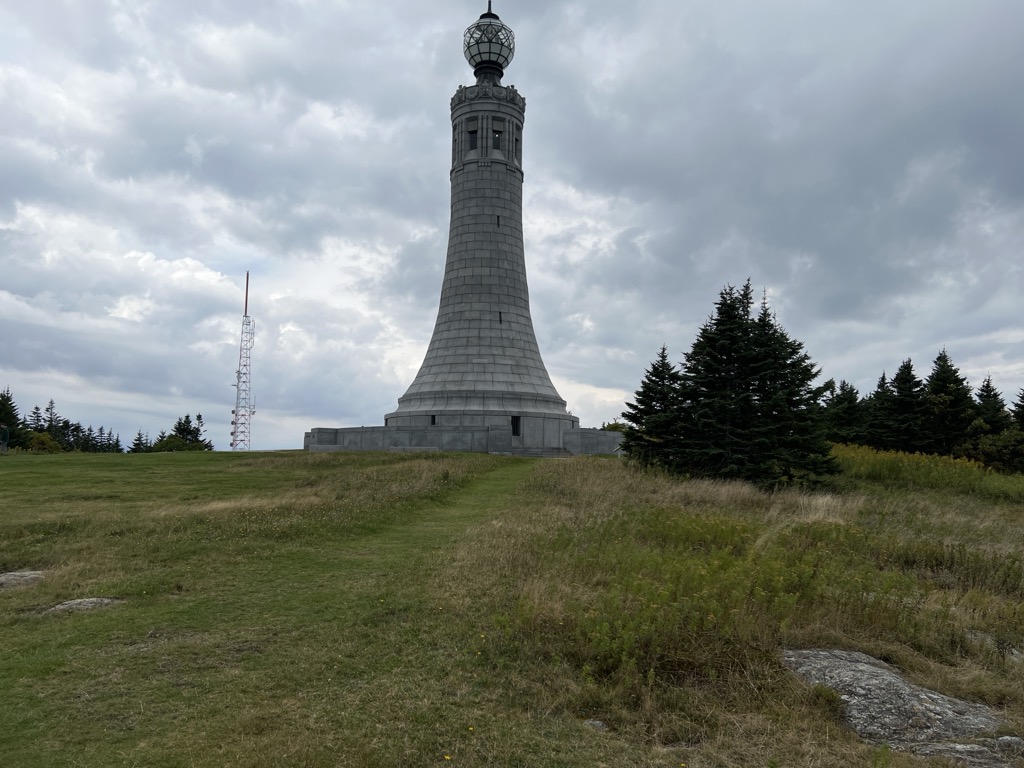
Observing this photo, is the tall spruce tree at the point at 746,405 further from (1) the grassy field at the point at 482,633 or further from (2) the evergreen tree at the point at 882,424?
(2) the evergreen tree at the point at 882,424

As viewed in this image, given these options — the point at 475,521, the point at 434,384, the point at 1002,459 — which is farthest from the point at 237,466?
the point at 1002,459

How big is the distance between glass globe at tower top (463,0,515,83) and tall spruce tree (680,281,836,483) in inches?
1150

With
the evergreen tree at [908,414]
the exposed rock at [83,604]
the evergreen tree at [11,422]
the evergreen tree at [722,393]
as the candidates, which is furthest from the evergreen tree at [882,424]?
the evergreen tree at [11,422]

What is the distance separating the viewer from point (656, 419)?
22078 mm

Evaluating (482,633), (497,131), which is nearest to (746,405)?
(482,633)

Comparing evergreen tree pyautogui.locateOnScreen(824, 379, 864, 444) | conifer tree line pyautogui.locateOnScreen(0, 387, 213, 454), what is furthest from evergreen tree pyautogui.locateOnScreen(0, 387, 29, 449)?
evergreen tree pyautogui.locateOnScreen(824, 379, 864, 444)

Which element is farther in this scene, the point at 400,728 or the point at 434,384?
the point at 434,384

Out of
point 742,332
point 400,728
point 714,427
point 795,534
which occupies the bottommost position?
point 400,728

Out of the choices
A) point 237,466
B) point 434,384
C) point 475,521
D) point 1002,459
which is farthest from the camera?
point 434,384

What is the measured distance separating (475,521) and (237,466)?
17839 mm

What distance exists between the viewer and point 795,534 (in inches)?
439

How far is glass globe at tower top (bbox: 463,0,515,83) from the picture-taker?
43.5m

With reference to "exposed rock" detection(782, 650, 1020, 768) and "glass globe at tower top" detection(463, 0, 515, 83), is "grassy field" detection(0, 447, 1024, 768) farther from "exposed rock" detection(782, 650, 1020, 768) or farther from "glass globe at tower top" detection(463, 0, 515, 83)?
"glass globe at tower top" detection(463, 0, 515, 83)

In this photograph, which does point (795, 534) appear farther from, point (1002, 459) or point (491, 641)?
point (1002, 459)
